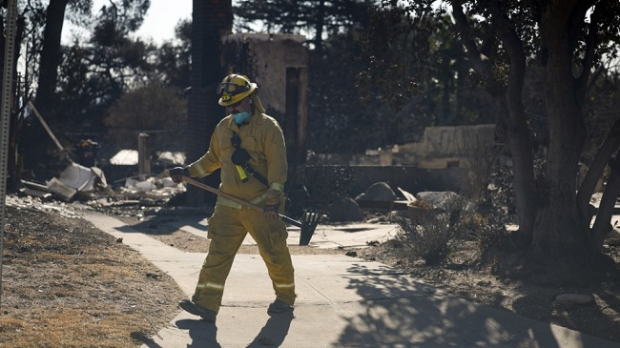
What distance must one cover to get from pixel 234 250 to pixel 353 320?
1.09 m

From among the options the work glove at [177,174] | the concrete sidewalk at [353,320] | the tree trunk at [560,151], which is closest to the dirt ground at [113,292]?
the concrete sidewalk at [353,320]

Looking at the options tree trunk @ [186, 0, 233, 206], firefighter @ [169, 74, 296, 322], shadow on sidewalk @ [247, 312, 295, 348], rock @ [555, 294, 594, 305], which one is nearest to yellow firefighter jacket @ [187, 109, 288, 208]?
firefighter @ [169, 74, 296, 322]

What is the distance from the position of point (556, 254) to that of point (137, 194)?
45.7 feet

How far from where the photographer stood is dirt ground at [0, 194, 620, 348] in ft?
21.9

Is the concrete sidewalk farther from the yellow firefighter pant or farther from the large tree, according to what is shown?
the large tree

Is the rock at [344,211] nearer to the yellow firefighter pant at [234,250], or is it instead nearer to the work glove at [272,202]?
the yellow firefighter pant at [234,250]

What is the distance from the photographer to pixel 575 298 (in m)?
8.46

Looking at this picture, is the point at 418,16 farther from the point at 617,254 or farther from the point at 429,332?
the point at 429,332

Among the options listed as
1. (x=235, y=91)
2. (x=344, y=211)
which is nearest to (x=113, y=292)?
(x=235, y=91)

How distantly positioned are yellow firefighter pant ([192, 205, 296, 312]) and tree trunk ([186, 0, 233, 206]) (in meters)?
Answer: 11.1

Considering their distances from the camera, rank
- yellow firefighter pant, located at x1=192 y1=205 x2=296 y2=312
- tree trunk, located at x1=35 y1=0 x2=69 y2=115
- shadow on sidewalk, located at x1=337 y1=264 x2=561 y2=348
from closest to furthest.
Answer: shadow on sidewalk, located at x1=337 y1=264 x2=561 y2=348 → yellow firefighter pant, located at x1=192 y1=205 x2=296 y2=312 → tree trunk, located at x1=35 y1=0 x2=69 y2=115

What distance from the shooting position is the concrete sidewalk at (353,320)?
7.15 metres

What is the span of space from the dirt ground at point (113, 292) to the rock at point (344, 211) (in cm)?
510

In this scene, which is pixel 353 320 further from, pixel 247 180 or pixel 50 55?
pixel 50 55
